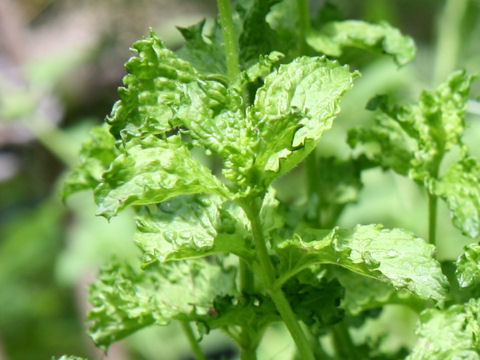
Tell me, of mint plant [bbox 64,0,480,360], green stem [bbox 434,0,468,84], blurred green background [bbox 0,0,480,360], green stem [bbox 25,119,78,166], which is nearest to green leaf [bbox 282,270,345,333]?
mint plant [bbox 64,0,480,360]

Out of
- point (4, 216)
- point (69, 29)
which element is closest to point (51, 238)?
point (4, 216)

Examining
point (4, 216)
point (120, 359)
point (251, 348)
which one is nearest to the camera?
point (251, 348)

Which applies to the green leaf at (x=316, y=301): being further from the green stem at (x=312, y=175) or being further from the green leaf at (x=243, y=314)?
the green stem at (x=312, y=175)

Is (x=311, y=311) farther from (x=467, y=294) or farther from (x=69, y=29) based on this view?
(x=69, y=29)

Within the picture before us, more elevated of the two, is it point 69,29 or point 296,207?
point 69,29

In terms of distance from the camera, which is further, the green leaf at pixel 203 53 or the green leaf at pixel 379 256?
the green leaf at pixel 203 53

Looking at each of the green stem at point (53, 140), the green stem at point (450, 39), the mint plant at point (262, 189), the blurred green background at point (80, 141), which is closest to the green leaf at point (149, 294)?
the mint plant at point (262, 189)
